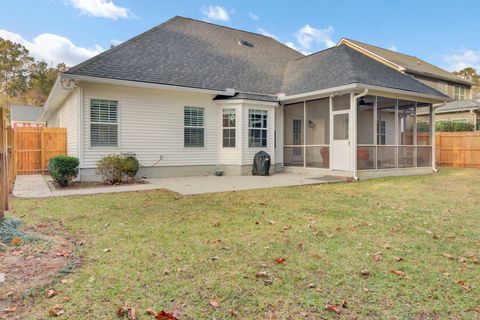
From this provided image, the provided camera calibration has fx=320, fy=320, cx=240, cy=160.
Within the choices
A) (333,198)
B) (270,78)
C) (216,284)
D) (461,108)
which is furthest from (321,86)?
(461,108)

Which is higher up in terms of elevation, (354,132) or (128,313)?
(354,132)

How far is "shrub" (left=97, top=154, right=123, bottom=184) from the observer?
10.0m

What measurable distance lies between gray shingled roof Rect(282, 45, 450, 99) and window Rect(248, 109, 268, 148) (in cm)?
171

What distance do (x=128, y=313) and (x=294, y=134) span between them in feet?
41.2

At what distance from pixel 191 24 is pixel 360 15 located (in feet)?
39.3

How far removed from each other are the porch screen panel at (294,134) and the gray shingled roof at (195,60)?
1.26m

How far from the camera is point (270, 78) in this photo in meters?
15.4

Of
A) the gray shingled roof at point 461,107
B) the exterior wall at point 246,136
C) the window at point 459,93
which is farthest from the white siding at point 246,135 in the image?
the window at point 459,93

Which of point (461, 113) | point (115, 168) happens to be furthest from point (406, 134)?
point (461, 113)

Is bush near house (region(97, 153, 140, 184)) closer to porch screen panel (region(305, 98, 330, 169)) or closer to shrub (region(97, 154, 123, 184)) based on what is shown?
shrub (region(97, 154, 123, 184))

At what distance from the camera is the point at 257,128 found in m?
13.3

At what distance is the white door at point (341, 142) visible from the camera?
458 inches

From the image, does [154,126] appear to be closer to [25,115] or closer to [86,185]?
[86,185]

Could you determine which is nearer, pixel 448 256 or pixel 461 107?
pixel 448 256
